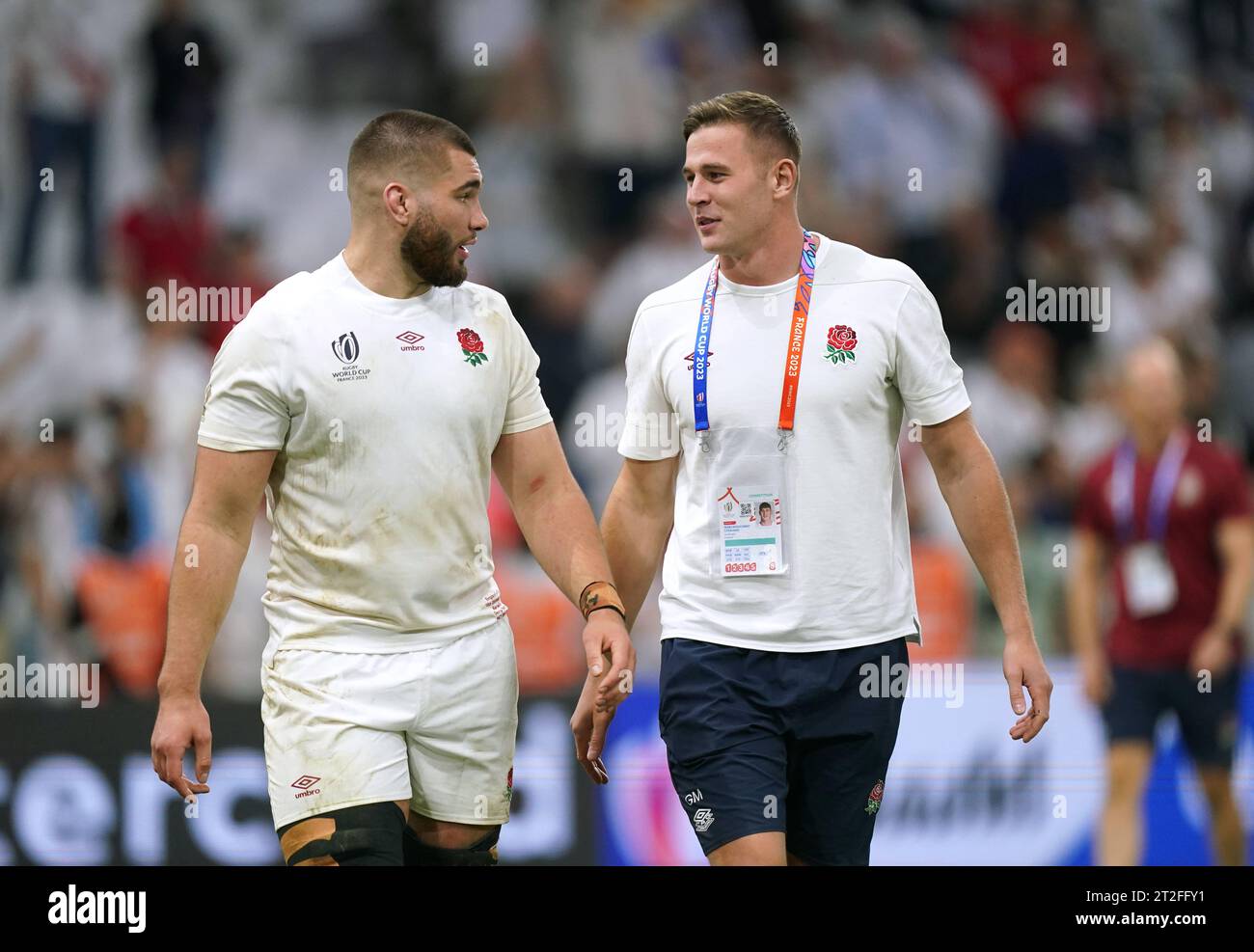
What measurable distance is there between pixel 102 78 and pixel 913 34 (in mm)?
5096

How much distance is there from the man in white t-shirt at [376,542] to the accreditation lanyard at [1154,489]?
439cm

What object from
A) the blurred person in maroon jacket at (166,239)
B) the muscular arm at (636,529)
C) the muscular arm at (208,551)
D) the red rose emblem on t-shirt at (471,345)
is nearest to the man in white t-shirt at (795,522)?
the muscular arm at (636,529)

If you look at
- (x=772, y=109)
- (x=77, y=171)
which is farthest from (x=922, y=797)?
(x=77, y=171)

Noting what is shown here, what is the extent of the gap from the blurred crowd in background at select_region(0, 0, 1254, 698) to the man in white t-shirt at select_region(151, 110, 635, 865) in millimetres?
4700

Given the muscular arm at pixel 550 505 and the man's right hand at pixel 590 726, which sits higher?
the muscular arm at pixel 550 505

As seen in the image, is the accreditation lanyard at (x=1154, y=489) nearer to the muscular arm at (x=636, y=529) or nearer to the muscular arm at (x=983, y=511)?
the muscular arm at (x=983, y=511)

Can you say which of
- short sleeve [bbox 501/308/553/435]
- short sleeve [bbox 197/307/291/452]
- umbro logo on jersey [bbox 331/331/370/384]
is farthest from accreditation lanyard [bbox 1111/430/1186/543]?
short sleeve [bbox 197/307/291/452]

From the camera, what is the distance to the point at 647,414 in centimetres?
505

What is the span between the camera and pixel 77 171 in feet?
35.0

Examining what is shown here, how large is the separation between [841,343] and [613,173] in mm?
6320

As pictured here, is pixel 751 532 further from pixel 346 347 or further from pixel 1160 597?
pixel 1160 597

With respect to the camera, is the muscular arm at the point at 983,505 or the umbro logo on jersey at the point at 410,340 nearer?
the umbro logo on jersey at the point at 410,340

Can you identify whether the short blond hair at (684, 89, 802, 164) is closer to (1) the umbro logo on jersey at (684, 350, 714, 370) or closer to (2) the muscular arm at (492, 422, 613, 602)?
(1) the umbro logo on jersey at (684, 350, 714, 370)

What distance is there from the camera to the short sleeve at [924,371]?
4.84 m
